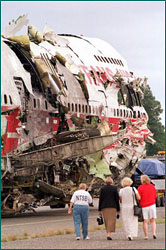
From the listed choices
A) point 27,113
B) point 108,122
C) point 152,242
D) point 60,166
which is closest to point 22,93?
point 27,113

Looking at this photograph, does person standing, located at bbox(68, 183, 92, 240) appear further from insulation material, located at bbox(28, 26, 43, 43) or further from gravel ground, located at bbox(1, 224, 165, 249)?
insulation material, located at bbox(28, 26, 43, 43)

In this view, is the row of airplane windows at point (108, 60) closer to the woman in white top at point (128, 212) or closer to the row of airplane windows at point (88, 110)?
the row of airplane windows at point (88, 110)

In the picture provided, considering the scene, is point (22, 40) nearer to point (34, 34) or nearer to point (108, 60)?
point (34, 34)

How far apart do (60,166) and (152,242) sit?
41.5 feet

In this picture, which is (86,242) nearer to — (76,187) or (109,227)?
(109,227)

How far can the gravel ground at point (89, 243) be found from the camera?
18219 mm

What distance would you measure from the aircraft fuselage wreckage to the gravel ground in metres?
7.90

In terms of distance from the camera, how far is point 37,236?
837 inches

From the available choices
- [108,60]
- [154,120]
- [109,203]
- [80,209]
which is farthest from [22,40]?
[154,120]

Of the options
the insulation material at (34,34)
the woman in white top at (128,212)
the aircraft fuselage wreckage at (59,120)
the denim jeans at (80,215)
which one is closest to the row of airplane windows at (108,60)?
the aircraft fuselage wreckage at (59,120)

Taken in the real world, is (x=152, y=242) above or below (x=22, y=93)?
below

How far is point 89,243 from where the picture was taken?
19.3 meters

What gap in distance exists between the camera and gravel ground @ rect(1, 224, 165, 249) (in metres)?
18.2

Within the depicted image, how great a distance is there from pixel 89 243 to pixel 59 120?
1245cm
